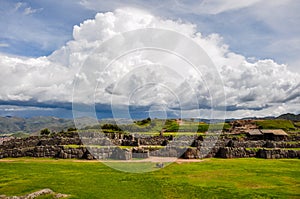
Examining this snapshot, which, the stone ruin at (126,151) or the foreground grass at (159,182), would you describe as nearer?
the foreground grass at (159,182)

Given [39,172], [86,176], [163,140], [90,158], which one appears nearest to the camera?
[86,176]

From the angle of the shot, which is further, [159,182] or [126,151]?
[126,151]

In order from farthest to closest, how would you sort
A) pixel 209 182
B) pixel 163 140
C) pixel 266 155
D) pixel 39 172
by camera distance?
pixel 163 140, pixel 266 155, pixel 39 172, pixel 209 182

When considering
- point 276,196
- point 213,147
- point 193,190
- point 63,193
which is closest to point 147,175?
point 193,190

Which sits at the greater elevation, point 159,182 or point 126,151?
point 126,151

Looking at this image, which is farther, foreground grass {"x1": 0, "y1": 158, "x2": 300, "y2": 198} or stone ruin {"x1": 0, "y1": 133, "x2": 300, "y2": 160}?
stone ruin {"x1": 0, "y1": 133, "x2": 300, "y2": 160}

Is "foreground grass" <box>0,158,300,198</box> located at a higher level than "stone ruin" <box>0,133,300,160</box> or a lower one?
lower

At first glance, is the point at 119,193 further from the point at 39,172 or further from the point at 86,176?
the point at 39,172

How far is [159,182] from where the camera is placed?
23.3 m

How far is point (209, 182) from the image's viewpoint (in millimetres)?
23391

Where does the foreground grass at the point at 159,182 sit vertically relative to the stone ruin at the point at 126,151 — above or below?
below

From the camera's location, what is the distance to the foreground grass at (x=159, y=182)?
64.5 feet

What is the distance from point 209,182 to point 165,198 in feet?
19.9

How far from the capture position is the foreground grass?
1967 cm
